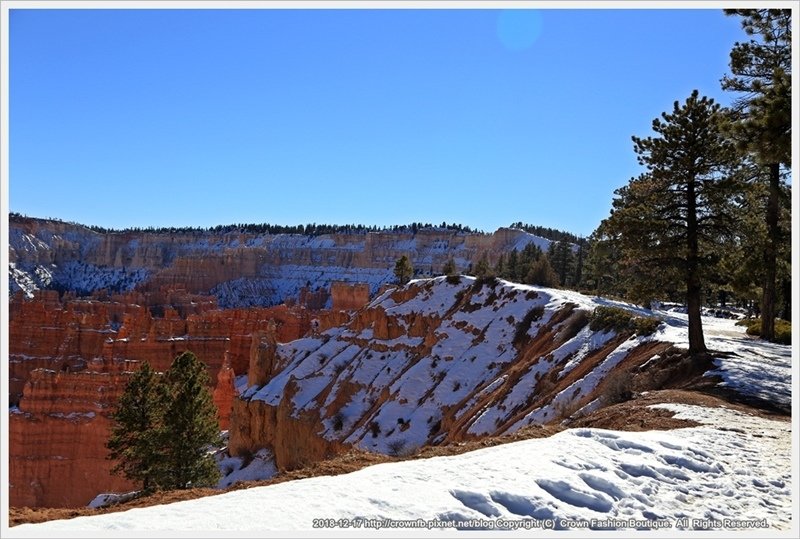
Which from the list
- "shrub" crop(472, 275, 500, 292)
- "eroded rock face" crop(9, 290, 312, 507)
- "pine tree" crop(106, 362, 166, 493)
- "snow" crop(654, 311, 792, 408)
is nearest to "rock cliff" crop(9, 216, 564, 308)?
"eroded rock face" crop(9, 290, 312, 507)

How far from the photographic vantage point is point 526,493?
24.5 feet

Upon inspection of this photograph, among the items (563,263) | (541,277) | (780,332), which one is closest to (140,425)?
(780,332)

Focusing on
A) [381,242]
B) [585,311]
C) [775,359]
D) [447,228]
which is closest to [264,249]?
[381,242]

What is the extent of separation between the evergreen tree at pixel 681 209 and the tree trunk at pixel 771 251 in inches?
89.0

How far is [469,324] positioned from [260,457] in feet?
56.7

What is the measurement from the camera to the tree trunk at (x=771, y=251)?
74.2 feet

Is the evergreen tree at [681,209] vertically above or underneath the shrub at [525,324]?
above

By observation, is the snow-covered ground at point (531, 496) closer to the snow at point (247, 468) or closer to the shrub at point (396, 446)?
the shrub at point (396, 446)

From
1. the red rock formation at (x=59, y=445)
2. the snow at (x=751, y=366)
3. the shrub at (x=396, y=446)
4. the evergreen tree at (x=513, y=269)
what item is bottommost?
the red rock formation at (x=59, y=445)

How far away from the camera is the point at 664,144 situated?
68.9ft

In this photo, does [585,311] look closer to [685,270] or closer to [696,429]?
[685,270]

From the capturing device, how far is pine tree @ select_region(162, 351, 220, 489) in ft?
74.9

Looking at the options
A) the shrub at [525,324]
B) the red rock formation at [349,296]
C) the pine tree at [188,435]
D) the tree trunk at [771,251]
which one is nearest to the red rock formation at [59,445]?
the pine tree at [188,435]

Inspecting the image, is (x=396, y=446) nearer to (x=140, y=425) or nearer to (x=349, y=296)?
(x=140, y=425)
